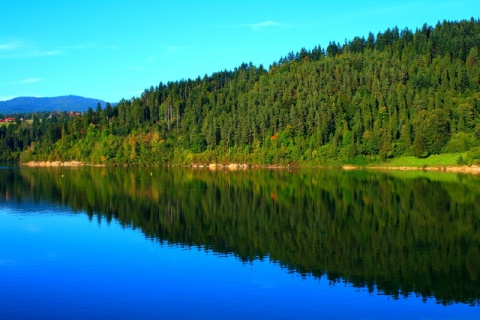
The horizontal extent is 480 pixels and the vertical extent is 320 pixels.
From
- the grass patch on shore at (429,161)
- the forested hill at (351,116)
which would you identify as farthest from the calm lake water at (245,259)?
the forested hill at (351,116)

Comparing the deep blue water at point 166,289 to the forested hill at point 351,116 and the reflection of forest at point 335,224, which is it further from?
the forested hill at point 351,116

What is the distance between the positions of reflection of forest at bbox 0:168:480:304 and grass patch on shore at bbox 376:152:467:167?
127 feet

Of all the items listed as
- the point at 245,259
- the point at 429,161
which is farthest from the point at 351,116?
the point at 245,259

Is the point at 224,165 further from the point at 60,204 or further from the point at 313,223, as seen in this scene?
the point at 313,223

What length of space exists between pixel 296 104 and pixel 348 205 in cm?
11885

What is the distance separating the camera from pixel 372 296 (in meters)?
27.5

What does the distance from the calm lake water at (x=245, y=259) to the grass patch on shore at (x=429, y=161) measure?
60.1 metres

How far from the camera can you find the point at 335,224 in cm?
4756

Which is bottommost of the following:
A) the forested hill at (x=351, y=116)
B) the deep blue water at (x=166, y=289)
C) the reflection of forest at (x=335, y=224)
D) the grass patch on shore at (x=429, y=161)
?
the deep blue water at (x=166, y=289)

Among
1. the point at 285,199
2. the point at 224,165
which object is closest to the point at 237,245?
the point at 285,199

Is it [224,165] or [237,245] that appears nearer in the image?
[237,245]

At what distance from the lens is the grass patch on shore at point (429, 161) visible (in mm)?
122938

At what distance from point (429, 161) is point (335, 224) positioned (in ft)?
290

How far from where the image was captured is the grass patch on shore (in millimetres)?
122938
